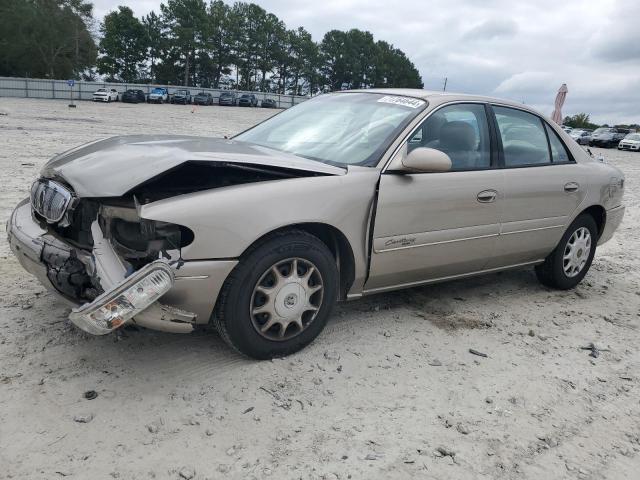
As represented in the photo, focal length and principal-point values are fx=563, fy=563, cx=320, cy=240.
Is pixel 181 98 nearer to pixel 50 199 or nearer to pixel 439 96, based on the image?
pixel 439 96

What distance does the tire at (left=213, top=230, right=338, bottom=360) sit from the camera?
9.68 feet

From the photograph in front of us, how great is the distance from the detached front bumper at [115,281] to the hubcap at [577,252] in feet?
10.8

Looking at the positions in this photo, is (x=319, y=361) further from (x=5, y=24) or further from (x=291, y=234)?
(x=5, y=24)

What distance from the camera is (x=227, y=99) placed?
53.9 metres

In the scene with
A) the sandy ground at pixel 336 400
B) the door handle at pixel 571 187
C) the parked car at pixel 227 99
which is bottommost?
the sandy ground at pixel 336 400

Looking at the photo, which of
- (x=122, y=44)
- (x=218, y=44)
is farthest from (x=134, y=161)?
(x=218, y=44)

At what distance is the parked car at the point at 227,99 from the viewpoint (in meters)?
53.8

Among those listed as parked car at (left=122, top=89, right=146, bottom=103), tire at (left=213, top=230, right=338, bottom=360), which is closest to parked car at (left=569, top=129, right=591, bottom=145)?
parked car at (left=122, top=89, right=146, bottom=103)

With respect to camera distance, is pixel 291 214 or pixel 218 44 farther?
pixel 218 44

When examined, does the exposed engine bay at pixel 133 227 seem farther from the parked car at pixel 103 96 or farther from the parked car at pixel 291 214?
the parked car at pixel 103 96

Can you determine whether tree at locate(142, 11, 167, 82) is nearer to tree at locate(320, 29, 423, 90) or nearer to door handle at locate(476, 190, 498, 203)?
tree at locate(320, 29, 423, 90)

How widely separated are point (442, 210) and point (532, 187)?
101 cm

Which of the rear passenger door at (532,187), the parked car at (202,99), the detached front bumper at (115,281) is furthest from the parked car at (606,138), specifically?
the detached front bumper at (115,281)

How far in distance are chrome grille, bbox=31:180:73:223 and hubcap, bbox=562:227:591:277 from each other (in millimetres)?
3939
